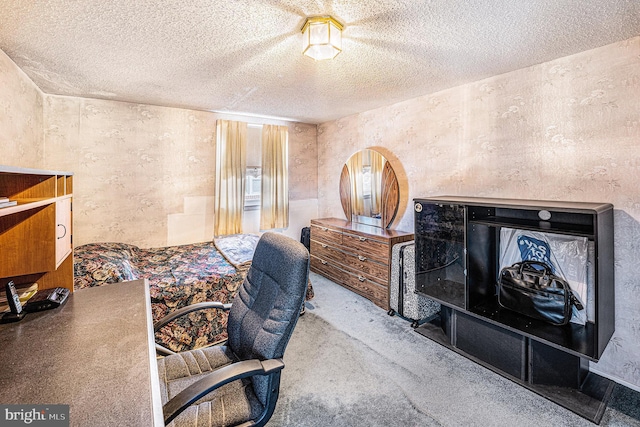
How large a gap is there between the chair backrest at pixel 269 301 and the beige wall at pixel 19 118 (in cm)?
213

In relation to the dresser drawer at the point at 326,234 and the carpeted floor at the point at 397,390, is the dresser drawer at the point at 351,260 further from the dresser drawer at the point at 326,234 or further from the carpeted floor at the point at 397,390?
the carpeted floor at the point at 397,390

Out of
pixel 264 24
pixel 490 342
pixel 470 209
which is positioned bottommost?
pixel 490 342

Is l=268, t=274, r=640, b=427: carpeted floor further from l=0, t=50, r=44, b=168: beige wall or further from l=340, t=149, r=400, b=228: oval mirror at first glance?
l=0, t=50, r=44, b=168: beige wall

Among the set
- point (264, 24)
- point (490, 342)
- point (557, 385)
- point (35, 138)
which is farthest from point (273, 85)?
point (557, 385)

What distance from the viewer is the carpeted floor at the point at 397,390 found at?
1754 mm

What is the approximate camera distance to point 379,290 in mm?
3180

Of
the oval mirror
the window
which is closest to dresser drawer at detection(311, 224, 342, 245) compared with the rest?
the oval mirror

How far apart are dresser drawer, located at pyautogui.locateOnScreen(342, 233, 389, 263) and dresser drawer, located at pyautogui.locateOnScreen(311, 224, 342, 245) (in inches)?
5.0

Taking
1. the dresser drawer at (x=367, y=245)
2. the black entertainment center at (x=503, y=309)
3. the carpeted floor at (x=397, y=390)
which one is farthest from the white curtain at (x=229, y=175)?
the black entertainment center at (x=503, y=309)

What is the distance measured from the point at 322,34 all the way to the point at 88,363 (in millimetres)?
1933

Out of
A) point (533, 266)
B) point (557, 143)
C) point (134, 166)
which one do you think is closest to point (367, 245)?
point (533, 266)

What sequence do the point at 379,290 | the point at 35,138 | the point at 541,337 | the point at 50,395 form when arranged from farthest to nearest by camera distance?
the point at 379,290
the point at 35,138
the point at 541,337
the point at 50,395

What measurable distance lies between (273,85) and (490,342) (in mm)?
2960

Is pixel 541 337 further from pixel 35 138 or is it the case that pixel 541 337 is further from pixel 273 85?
pixel 35 138
